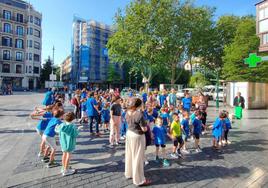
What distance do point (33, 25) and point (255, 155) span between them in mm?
68002

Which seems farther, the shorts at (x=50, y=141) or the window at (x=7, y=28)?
the window at (x=7, y=28)

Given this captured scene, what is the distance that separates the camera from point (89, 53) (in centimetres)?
7344

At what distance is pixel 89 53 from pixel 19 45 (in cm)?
1962

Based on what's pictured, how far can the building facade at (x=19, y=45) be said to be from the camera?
58.9 meters

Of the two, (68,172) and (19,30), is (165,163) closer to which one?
(68,172)

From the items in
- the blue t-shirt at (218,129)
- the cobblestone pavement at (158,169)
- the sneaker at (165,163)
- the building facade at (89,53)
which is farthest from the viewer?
the building facade at (89,53)

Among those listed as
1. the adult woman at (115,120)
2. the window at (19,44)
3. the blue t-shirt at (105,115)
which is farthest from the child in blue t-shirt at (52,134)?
the window at (19,44)

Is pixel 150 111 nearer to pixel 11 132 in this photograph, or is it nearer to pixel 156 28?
pixel 11 132

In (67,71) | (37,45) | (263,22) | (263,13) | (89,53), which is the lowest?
(263,22)

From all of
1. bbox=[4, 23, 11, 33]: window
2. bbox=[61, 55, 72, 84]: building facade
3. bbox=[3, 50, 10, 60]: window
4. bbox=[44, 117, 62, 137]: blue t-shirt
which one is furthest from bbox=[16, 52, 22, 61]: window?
bbox=[44, 117, 62, 137]: blue t-shirt

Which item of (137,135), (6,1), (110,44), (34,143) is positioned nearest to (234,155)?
(137,135)

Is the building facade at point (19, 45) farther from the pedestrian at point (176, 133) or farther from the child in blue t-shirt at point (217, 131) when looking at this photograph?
the pedestrian at point (176, 133)

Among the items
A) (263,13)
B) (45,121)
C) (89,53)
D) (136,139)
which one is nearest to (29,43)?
(89,53)

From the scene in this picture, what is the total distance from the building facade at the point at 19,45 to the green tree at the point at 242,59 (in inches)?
1985
